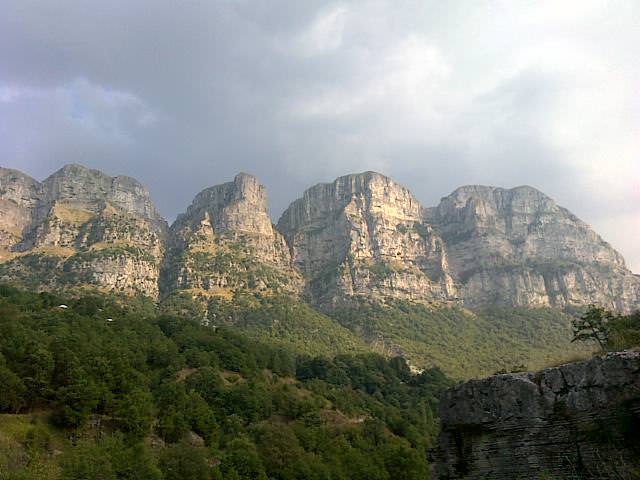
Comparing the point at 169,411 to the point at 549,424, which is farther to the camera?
the point at 169,411

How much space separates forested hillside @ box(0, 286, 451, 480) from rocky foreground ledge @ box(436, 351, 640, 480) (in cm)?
3936

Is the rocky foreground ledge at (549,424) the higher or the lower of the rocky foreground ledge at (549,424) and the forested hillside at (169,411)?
the lower

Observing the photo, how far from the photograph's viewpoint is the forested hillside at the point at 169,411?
172 feet

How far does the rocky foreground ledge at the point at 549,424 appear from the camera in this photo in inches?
388

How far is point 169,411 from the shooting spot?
68.2 m

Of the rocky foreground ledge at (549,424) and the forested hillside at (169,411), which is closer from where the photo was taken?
the rocky foreground ledge at (549,424)

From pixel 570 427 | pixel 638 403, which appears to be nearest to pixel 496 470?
pixel 570 427

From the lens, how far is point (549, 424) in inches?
427

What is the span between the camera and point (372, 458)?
69562mm

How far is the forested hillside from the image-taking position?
52406 mm

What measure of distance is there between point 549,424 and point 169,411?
212 ft

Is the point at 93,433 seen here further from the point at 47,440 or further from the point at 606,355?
the point at 606,355

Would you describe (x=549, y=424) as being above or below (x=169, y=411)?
below

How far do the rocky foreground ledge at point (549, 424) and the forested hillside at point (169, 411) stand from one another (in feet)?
129
